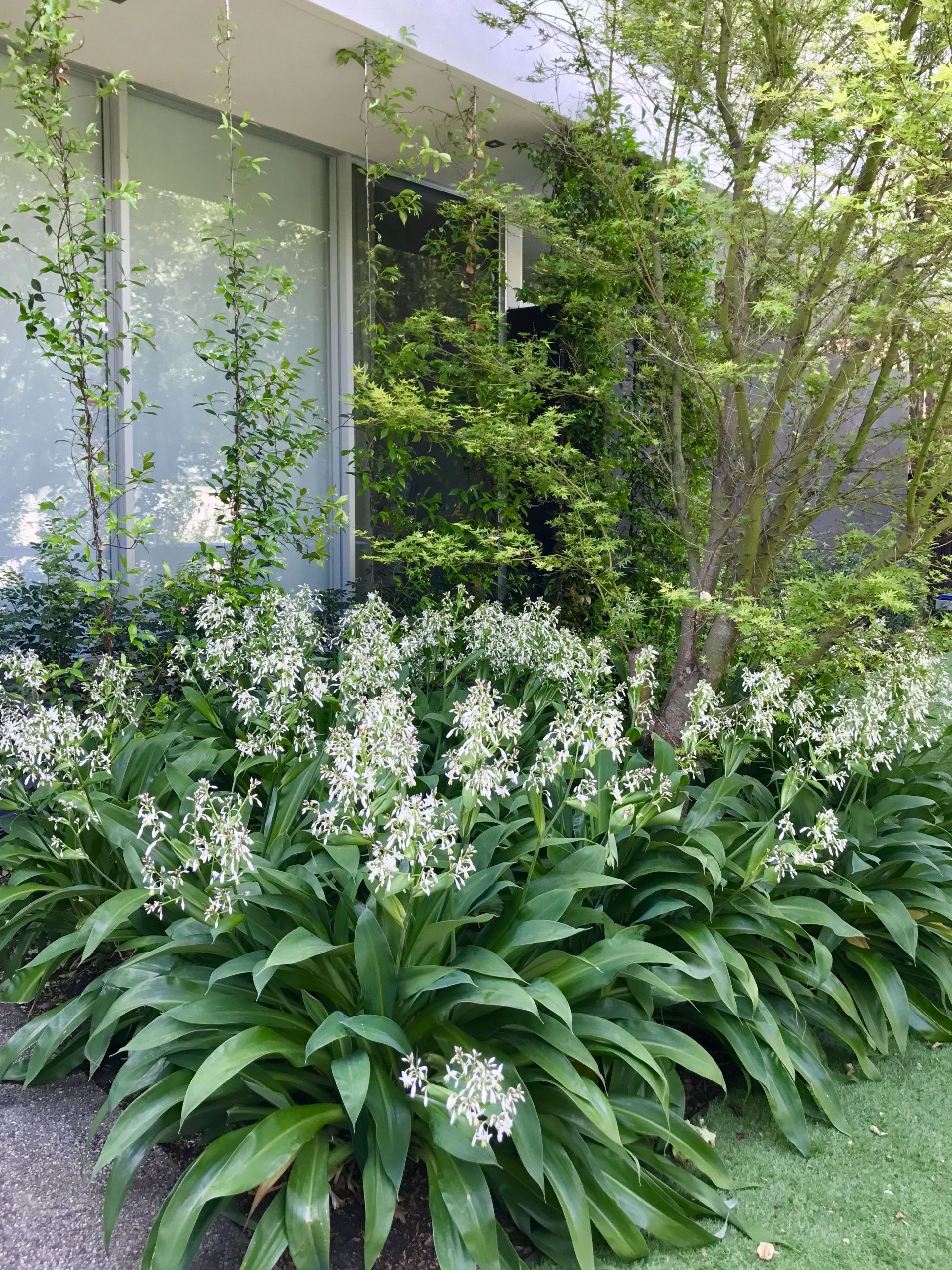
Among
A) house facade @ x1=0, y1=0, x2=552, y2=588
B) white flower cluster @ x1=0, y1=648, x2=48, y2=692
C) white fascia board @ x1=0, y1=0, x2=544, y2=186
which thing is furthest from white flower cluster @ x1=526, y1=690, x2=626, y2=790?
white fascia board @ x1=0, y1=0, x2=544, y2=186

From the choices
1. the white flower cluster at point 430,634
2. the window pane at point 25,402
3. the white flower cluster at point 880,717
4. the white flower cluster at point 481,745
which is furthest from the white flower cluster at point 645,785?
the window pane at point 25,402

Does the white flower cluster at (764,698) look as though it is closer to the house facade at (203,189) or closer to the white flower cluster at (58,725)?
the white flower cluster at (58,725)

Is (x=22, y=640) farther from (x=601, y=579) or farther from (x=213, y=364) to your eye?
(x=601, y=579)

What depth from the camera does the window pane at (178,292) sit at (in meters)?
5.32

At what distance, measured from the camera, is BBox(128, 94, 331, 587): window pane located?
5.32 metres

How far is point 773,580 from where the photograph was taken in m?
4.25

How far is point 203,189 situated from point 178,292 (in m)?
0.66

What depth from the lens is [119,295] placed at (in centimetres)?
518

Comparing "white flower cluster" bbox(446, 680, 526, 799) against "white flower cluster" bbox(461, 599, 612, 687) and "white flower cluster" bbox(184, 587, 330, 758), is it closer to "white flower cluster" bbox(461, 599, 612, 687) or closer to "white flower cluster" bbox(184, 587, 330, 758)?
"white flower cluster" bbox(184, 587, 330, 758)

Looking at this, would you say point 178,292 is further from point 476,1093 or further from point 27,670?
point 476,1093

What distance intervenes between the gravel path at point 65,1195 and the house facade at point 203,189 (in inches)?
107

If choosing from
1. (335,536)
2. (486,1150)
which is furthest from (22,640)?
(486,1150)

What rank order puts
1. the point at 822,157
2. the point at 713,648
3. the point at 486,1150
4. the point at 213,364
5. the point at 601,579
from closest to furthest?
the point at 486,1150, the point at 822,157, the point at 713,648, the point at 601,579, the point at 213,364

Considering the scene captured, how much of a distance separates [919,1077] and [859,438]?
8.62 feet
